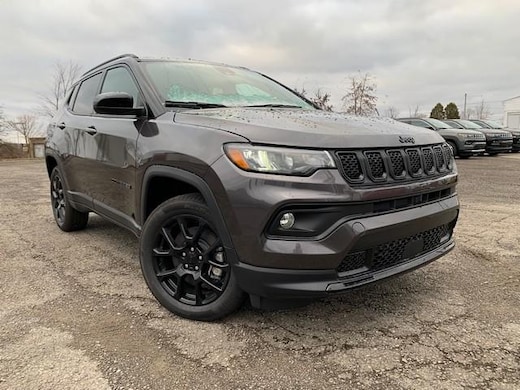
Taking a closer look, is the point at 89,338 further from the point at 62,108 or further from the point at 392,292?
the point at 62,108

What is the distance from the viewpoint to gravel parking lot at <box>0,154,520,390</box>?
2.17 meters

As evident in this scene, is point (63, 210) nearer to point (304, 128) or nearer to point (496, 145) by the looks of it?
point (304, 128)

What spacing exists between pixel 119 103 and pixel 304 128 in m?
1.43

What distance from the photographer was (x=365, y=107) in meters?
28.1

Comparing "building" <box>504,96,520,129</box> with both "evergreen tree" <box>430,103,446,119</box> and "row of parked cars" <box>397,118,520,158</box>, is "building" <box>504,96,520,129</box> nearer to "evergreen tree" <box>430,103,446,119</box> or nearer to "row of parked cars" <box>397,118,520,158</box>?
"evergreen tree" <box>430,103,446,119</box>

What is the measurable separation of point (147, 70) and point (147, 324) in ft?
6.18

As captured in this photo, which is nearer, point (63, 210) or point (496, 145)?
A: point (63, 210)

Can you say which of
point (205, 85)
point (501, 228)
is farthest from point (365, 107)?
point (205, 85)

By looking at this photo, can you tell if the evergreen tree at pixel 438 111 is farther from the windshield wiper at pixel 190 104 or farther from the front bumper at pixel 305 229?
the front bumper at pixel 305 229

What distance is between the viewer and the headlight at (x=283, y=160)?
7.33 feet

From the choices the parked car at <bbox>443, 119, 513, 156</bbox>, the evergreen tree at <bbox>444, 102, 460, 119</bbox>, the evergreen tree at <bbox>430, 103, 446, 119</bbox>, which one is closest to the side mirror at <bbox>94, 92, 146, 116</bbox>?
the parked car at <bbox>443, 119, 513, 156</bbox>

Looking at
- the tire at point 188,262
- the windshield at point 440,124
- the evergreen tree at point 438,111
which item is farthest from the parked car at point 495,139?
the evergreen tree at point 438,111

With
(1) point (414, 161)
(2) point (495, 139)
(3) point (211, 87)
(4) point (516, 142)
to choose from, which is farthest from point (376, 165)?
(4) point (516, 142)

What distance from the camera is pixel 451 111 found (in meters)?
41.2
